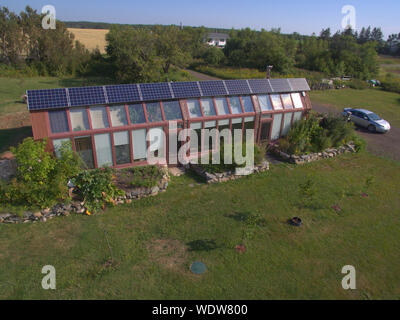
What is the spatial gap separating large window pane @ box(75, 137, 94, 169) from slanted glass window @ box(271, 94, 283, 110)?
453 inches

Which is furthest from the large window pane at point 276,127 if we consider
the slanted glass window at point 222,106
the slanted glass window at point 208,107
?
the slanted glass window at point 208,107

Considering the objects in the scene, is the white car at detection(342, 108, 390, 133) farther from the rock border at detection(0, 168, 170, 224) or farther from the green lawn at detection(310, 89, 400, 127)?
the rock border at detection(0, 168, 170, 224)

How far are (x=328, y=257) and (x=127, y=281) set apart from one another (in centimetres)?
692

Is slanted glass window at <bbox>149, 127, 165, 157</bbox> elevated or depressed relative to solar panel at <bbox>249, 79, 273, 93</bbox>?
depressed

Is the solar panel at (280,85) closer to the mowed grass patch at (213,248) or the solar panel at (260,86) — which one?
the solar panel at (260,86)

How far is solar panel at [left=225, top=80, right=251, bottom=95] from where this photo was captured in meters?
15.6

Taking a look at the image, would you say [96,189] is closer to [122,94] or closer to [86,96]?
[86,96]

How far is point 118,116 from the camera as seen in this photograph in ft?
41.8

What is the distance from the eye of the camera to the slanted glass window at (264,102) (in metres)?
16.4

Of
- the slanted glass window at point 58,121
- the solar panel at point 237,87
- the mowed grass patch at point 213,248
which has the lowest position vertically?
the mowed grass patch at point 213,248

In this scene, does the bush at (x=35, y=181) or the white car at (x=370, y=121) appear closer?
the bush at (x=35, y=181)

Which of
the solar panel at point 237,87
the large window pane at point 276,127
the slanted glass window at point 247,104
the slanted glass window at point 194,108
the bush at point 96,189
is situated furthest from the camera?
the large window pane at point 276,127

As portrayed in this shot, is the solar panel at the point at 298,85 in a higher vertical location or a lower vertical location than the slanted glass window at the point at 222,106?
higher

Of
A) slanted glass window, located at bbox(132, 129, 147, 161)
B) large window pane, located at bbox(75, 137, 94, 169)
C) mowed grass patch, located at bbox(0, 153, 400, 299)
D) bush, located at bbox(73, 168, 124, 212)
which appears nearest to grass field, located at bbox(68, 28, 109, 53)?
slanted glass window, located at bbox(132, 129, 147, 161)
